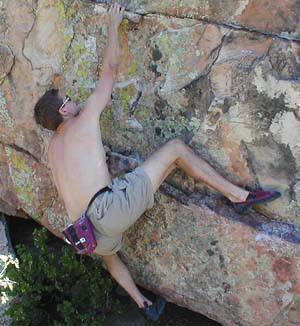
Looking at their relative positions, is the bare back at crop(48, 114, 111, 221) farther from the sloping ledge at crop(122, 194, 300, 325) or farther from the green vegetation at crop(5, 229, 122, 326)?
the green vegetation at crop(5, 229, 122, 326)

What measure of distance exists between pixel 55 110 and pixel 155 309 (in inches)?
53.6

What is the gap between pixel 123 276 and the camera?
3680 millimetres

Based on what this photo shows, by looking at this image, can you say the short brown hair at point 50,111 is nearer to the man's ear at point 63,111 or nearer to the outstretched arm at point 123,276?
the man's ear at point 63,111

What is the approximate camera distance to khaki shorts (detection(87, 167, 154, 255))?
321 centimetres

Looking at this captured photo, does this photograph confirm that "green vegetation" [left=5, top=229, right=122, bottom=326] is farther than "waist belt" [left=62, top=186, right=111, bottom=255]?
Yes

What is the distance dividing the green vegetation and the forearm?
4.04ft

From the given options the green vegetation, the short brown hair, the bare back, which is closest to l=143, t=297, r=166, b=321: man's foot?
the green vegetation

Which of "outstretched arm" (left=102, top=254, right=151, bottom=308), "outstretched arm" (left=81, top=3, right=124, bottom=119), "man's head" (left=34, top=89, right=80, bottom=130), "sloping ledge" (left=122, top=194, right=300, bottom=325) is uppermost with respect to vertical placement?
Answer: "outstretched arm" (left=81, top=3, right=124, bottom=119)

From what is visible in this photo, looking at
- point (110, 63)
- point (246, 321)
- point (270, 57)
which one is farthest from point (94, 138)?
point (246, 321)

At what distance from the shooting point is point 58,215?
4066 millimetres

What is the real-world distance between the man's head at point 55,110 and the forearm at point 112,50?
1.00ft

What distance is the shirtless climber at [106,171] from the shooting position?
324cm

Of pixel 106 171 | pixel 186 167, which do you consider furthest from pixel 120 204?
pixel 186 167

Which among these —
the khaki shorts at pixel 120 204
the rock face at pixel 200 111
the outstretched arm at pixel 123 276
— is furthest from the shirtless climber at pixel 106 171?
the outstretched arm at pixel 123 276
